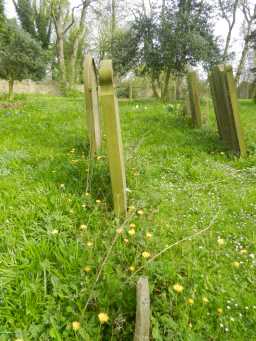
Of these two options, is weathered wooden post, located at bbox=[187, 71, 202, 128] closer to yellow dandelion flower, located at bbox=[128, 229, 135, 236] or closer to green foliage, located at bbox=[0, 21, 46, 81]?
yellow dandelion flower, located at bbox=[128, 229, 135, 236]

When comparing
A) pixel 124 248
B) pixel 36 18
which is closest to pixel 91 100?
pixel 124 248

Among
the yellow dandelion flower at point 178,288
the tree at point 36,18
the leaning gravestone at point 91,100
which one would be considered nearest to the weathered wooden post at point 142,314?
the yellow dandelion flower at point 178,288

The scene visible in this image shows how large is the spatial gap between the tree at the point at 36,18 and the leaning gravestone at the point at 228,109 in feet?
73.2

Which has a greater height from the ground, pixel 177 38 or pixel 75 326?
pixel 177 38

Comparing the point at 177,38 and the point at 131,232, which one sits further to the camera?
the point at 177,38

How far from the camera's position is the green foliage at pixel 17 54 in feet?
30.2

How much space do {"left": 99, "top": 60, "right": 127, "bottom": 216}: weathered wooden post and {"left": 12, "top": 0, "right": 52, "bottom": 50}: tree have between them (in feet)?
78.0

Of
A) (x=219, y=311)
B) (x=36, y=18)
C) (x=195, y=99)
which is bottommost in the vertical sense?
(x=219, y=311)

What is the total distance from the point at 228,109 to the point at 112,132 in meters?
2.45

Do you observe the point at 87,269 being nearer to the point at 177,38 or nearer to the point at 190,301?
the point at 190,301

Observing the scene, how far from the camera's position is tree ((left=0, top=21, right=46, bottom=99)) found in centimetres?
923

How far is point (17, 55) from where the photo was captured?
9234 mm

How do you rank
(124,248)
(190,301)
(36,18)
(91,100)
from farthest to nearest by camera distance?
(36,18), (91,100), (124,248), (190,301)

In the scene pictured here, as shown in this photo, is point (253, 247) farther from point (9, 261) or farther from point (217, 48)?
point (217, 48)
